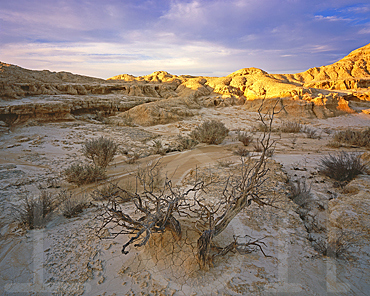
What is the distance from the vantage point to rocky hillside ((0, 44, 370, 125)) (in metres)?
12.3

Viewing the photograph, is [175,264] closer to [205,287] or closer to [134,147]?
[205,287]

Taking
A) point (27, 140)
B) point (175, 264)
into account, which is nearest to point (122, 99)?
point (27, 140)

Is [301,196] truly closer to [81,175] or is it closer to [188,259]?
A: [188,259]

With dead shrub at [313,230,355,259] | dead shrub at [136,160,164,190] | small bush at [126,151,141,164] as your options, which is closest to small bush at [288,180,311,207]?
dead shrub at [313,230,355,259]

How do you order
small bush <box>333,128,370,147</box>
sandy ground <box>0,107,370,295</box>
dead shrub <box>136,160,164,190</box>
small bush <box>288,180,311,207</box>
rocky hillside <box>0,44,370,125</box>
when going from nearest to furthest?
sandy ground <box>0,107,370,295</box> → dead shrub <box>136,160,164,190</box> → small bush <box>288,180,311,207</box> → small bush <box>333,128,370,147</box> → rocky hillside <box>0,44,370,125</box>

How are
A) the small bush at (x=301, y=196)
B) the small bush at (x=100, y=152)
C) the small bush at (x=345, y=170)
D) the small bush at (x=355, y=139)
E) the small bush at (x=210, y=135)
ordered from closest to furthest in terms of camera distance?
the small bush at (x=301, y=196), the small bush at (x=345, y=170), the small bush at (x=100, y=152), the small bush at (x=355, y=139), the small bush at (x=210, y=135)

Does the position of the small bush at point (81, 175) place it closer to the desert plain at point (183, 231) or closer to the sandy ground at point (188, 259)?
the desert plain at point (183, 231)

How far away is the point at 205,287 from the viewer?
1.72 m

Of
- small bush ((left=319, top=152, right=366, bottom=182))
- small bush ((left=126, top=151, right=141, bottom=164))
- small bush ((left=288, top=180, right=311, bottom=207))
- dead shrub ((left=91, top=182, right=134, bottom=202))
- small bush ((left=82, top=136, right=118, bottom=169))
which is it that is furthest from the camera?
small bush ((left=126, top=151, right=141, bottom=164))

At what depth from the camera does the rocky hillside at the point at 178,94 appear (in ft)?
40.4

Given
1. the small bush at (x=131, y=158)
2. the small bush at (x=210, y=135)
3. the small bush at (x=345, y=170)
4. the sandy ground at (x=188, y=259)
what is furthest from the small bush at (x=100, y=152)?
the small bush at (x=345, y=170)

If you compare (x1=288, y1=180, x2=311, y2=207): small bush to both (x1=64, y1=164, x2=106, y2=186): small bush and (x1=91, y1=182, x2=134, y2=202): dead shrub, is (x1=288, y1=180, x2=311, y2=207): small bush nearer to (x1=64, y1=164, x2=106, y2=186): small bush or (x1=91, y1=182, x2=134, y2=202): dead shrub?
(x1=91, y1=182, x2=134, y2=202): dead shrub

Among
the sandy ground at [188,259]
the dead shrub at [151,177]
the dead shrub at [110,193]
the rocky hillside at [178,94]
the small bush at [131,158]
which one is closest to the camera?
the sandy ground at [188,259]

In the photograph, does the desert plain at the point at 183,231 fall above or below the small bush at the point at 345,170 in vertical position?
below
